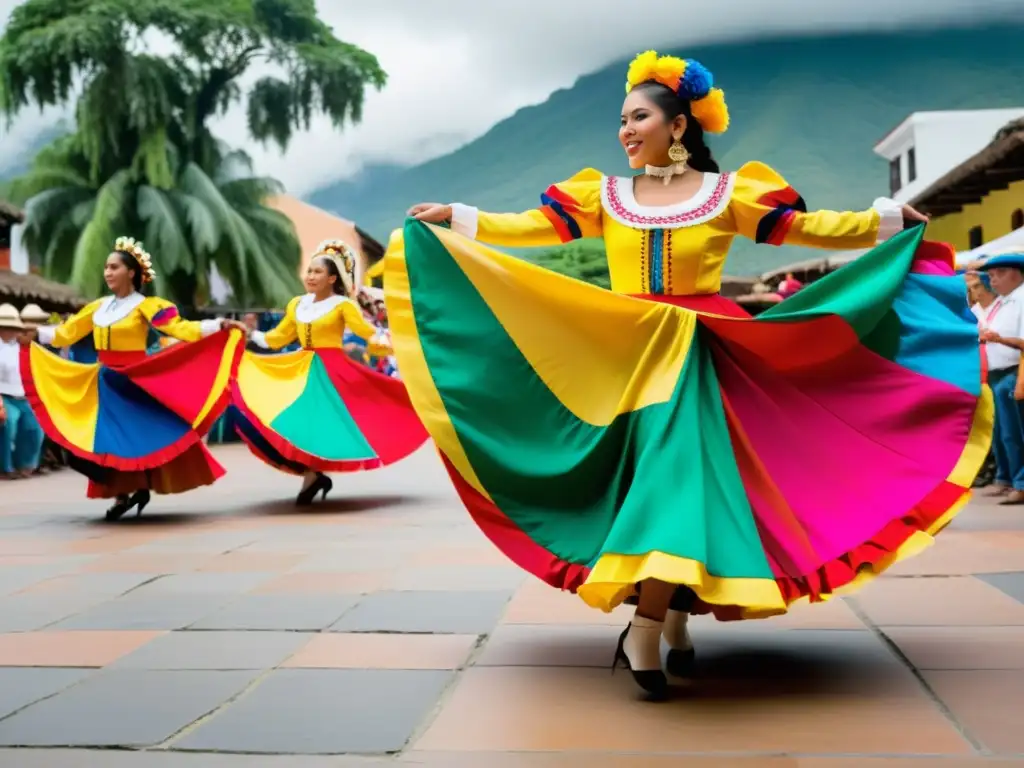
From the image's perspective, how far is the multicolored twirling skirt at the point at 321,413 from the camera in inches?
312

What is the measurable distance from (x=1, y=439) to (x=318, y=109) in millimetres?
19956

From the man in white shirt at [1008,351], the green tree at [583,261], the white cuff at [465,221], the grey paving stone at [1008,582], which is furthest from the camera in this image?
the green tree at [583,261]

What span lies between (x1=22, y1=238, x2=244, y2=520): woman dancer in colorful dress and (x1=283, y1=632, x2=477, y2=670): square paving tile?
12.5 feet

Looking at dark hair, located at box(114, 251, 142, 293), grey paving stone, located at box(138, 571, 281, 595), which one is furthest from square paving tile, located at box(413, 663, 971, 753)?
dark hair, located at box(114, 251, 142, 293)

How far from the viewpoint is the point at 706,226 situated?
3.65 m

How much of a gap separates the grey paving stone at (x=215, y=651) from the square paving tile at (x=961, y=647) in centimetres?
190

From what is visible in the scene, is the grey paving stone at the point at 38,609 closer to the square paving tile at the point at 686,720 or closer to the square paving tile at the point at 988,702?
the square paving tile at the point at 686,720

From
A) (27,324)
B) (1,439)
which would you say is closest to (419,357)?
(1,439)

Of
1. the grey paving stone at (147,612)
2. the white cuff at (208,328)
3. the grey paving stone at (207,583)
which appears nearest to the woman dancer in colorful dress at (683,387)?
the grey paving stone at (147,612)

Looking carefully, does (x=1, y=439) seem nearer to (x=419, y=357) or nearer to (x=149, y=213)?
(x=419, y=357)

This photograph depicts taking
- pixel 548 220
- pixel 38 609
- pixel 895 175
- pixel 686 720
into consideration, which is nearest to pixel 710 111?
pixel 548 220

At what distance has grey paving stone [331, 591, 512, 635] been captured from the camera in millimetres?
4027

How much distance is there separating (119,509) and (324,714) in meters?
5.07

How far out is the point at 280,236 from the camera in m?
29.2
